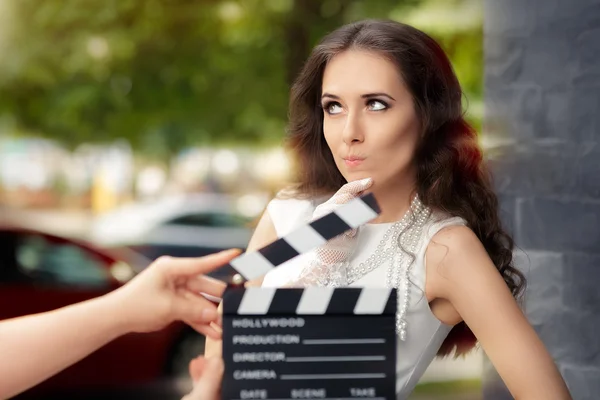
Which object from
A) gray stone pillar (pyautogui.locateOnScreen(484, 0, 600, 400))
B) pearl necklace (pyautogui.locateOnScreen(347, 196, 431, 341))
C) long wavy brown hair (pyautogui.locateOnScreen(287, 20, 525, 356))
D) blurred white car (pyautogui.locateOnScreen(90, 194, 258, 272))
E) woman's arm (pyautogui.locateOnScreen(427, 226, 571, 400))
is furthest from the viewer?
blurred white car (pyautogui.locateOnScreen(90, 194, 258, 272))

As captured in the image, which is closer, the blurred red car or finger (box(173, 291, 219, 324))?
finger (box(173, 291, 219, 324))

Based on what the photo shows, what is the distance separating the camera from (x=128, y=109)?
11.7m

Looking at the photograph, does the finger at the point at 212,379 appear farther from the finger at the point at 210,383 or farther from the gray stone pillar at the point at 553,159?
the gray stone pillar at the point at 553,159

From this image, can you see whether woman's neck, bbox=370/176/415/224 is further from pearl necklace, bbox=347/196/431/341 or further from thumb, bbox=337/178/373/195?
thumb, bbox=337/178/373/195

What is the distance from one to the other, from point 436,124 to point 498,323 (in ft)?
1.67

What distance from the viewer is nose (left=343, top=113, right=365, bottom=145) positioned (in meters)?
2.32

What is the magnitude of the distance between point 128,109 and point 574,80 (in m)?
8.82

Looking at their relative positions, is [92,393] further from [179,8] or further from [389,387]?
[389,387]

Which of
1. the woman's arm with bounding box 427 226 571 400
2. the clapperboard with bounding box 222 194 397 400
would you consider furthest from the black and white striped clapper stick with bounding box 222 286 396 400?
the woman's arm with bounding box 427 226 571 400

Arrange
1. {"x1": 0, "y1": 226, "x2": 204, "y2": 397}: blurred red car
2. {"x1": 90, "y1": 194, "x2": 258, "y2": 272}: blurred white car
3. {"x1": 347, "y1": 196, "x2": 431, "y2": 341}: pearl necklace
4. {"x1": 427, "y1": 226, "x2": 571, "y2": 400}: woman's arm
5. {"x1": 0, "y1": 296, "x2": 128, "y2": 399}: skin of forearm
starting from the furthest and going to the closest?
1. {"x1": 90, "y1": 194, "x2": 258, "y2": 272}: blurred white car
2. {"x1": 0, "y1": 226, "x2": 204, "y2": 397}: blurred red car
3. {"x1": 347, "y1": 196, "x2": 431, "y2": 341}: pearl necklace
4. {"x1": 427, "y1": 226, "x2": 571, "y2": 400}: woman's arm
5. {"x1": 0, "y1": 296, "x2": 128, "y2": 399}: skin of forearm

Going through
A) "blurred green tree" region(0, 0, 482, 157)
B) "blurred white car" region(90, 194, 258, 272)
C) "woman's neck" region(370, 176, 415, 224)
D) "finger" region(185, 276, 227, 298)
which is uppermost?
"blurred green tree" region(0, 0, 482, 157)

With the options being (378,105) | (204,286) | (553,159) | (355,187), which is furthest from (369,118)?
(553,159)

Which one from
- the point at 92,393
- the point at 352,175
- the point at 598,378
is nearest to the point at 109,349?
the point at 92,393

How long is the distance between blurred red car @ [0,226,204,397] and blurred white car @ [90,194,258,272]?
17.6 feet
